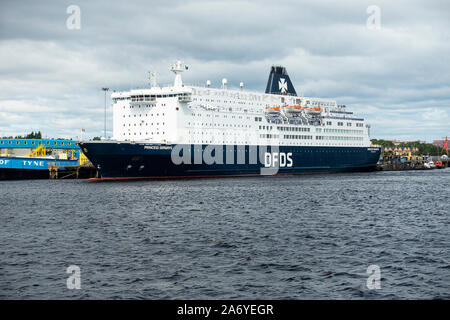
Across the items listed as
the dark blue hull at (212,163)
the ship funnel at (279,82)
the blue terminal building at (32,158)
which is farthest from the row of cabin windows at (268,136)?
the blue terminal building at (32,158)

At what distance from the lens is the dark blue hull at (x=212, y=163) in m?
47.5

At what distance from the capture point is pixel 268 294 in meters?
11.9

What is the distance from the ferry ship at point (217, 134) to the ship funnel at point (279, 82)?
0.49ft

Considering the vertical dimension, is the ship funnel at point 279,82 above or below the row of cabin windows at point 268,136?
above

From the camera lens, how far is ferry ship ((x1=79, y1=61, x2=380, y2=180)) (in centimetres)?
4894

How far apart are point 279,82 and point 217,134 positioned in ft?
63.8

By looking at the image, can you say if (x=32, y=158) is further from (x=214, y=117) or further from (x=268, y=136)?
(x=268, y=136)

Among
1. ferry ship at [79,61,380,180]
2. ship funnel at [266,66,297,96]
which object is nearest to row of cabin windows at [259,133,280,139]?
ferry ship at [79,61,380,180]

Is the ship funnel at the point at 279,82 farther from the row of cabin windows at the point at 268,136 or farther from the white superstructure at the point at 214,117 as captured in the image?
the row of cabin windows at the point at 268,136

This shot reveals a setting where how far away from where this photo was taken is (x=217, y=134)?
5631 centimetres

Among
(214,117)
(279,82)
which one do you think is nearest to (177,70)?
(214,117)
